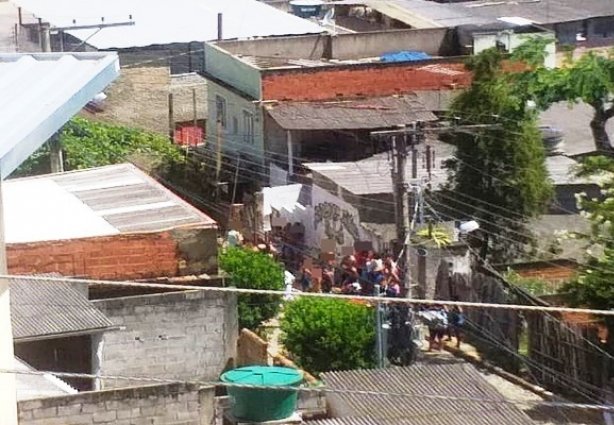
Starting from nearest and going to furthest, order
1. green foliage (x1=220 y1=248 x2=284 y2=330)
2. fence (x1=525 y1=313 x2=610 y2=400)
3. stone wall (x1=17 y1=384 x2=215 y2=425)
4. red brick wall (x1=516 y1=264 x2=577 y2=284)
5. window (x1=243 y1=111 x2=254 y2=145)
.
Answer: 1. stone wall (x1=17 y1=384 x2=215 y2=425)
2. fence (x1=525 y1=313 x2=610 y2=400)
3. green foliage (x1=220 y1=248 x2=284 y2=330)
4. red brick wall (x1=516 y1=264 x2=577 y2=284)
5. window (x1=243 y1=111 x2=254 y2=145)

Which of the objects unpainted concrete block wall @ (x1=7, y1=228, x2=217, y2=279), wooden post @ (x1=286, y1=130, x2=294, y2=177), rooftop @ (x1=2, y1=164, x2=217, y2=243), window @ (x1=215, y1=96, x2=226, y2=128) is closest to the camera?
unpainted concrete block wall @ (x1=7, y1=228, x2=217, y2=279)

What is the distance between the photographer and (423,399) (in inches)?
431

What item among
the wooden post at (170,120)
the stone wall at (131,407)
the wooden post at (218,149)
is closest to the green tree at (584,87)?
the wooden post at (218,149)

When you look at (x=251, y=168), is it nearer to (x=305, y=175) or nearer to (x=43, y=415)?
(x=305, y=175)

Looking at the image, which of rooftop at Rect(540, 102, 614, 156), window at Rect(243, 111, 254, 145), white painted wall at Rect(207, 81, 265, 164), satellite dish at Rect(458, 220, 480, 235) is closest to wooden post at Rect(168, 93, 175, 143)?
white painted wall at Rect(207, 81, 265, 164)

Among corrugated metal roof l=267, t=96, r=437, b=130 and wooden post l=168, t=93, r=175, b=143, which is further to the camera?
wooden post l=168, t=93, r=175, b=143

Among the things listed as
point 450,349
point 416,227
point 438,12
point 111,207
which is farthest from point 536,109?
point 438,12

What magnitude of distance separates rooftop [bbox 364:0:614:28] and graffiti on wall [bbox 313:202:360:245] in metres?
11.1

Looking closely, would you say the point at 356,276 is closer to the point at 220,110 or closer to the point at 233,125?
the point at 233,125

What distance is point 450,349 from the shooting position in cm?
1673

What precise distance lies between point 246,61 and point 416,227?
9.25 metres

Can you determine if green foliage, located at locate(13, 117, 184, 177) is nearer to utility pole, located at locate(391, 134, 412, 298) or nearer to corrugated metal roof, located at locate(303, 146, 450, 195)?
corrugated metal roof, located at locate(303, 146, 450, 195)

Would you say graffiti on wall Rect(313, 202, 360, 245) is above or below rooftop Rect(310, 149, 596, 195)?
below

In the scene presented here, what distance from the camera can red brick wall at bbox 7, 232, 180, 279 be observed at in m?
14.2
